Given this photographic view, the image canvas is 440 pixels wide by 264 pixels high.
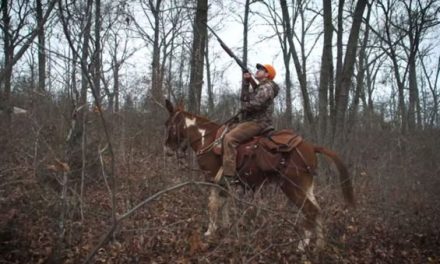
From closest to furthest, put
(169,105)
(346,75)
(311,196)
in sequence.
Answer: (311,196), (169,105), (346,75)

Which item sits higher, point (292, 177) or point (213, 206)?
point (292, 177)

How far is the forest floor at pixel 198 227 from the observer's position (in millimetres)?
6500

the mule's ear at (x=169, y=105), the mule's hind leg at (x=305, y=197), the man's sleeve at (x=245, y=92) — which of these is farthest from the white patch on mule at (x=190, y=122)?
the mule's hind leg at (x=305, y=197)

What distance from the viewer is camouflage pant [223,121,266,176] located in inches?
318

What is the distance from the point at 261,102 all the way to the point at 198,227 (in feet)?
7.85

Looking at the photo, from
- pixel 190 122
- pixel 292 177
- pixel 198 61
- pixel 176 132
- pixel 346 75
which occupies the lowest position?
pixel 292 177

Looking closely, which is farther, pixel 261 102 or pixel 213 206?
pixel 261 102

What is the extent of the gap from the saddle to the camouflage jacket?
33 cm

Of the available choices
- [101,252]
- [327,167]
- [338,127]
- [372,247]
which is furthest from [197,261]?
[338,127]

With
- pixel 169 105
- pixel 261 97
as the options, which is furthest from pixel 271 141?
pixel 169 105

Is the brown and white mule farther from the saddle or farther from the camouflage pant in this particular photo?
the camouflage pant

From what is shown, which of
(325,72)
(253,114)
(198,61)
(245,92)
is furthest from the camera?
(325,72)

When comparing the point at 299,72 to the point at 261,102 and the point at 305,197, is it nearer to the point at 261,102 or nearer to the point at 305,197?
the point at 261,102

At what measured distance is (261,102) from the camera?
27.1ft
